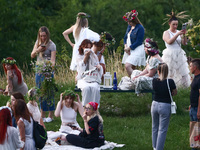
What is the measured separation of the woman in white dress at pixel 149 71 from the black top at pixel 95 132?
7.51 ft

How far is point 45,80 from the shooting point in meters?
10.6

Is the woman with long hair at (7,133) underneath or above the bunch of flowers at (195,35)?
underneath

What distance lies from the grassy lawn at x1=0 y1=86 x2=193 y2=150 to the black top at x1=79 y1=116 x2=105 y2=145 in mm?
494

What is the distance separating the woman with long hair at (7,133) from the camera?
22.5 ft

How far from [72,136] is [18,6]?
45.2 feet

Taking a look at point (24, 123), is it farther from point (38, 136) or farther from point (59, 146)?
point (59, 146)

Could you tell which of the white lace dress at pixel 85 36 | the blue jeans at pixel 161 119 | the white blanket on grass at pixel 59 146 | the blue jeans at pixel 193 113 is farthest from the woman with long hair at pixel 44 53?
the blue jeans at pixel 193 113

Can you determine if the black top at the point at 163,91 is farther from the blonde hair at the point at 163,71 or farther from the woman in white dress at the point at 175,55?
the woman in white dress at the point at 175,55

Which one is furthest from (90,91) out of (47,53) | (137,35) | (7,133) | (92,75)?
(7,133)

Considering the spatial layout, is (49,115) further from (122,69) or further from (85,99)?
(122,69)

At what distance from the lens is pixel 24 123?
25.0ft

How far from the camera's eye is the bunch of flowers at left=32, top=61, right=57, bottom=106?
34.7 feet

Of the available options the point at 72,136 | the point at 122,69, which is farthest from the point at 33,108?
the point at 122,69

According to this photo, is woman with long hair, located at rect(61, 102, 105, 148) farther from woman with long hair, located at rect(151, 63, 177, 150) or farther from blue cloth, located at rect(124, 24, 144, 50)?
blue cloth, located at rect(124, 24, 144, 50)
